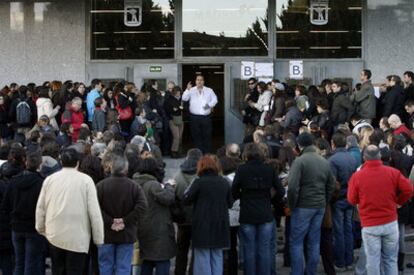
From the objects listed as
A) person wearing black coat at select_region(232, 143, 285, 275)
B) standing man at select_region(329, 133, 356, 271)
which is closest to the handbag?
standing man at select_region(329, 133, 356, 271)

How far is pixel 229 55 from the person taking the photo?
69.3ft

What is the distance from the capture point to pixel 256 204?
1068cm

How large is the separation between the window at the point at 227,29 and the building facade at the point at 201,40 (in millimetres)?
24

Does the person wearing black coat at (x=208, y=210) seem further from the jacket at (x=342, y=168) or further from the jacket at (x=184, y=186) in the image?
the jacket at (x=342, y=168)

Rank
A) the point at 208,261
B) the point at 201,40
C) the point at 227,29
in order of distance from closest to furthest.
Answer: the point at 208,261, the point at 227,29, the point at 201,40

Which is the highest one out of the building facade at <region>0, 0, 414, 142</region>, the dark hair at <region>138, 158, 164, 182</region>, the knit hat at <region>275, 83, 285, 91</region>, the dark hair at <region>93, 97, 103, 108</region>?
the building facade at <region>0, 0, 414, 142</region>

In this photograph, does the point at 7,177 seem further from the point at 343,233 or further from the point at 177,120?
the point at 177,120

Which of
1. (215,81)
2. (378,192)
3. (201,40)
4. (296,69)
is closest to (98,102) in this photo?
(201,40)

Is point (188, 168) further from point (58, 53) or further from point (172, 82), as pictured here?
point (58, 53)

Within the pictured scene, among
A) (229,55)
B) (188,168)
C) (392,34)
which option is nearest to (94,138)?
(188,168)

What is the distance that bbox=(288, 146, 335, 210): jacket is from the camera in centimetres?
1089

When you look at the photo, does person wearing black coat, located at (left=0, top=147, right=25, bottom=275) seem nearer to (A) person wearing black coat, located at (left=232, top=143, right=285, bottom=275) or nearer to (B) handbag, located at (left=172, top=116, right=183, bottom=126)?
(A) person wearing black coat, located at (left=232, top=143, right=285, bottom=275)

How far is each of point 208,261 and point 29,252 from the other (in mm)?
2089

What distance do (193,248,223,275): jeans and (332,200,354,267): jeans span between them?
2157mm
